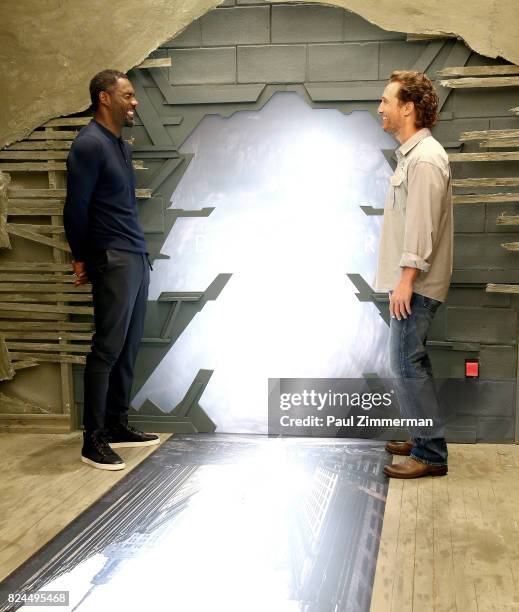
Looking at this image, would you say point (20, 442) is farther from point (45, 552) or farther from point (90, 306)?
point (45, 552)

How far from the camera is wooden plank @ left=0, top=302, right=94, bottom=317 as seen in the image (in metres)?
3.29

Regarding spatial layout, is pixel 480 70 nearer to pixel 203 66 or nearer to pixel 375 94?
pixel 375 94

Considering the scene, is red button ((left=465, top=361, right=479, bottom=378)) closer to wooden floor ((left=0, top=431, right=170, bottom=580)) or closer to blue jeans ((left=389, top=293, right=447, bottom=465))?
blue jeans ((left=389, top=293, right=447, bottom=465))

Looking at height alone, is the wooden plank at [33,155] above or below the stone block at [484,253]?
above

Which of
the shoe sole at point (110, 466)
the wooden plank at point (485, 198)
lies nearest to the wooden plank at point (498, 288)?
the wooden plank at point (485, 198)

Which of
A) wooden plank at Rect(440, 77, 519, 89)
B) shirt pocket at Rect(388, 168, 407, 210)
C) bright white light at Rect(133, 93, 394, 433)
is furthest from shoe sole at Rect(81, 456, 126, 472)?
wooden plank at Rect(440, 77, 519, 89)

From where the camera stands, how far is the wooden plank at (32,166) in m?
3.21

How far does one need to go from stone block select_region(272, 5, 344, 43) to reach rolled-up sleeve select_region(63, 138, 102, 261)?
97 cm

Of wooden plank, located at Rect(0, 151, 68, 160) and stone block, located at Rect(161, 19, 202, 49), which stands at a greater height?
stone block, located at Rect(161, 19, 202, 49)

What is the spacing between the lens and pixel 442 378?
10.3ft

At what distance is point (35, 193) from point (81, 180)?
0.58m

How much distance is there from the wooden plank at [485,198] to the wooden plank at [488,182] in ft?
0.14

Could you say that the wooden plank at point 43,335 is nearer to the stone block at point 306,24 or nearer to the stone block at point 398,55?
the stone block at point 306,24

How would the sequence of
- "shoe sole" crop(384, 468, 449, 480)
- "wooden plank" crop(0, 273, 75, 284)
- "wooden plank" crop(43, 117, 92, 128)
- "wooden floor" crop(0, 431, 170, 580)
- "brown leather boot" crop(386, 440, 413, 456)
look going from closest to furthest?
"wooden floor" crop(0, 431, 170, 580) → "shoe sole" crop(384, 468, 449, 480) → "brown leather boot" crop(386, 440, 413, 456) → "wooden plank" crop(43, 117, 92, 128) → "wooden plank" crop(0, 273, 75, 284)
